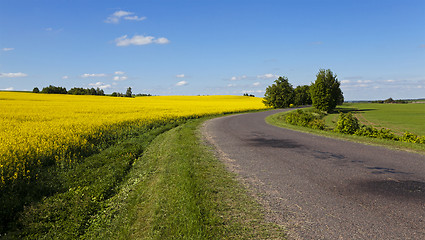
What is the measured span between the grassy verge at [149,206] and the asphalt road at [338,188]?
0.60 m

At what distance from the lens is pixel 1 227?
18.5 feet

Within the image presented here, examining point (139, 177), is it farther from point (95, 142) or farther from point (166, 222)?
point (95, 142)

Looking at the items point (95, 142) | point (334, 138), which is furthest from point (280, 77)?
point (95, 142)

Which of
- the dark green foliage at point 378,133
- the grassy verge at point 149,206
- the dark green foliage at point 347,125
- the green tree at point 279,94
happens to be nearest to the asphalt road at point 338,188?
the grassy verge at point 149,206

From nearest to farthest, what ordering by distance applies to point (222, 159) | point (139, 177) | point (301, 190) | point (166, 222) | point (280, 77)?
point (166, 222), point (301, 190), point (139, 177), point (222, 159), point (280, 77)

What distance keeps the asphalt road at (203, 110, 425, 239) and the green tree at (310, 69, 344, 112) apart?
4517cm

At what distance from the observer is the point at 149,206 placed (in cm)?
550

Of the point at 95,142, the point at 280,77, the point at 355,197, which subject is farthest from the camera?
the point at 280,77

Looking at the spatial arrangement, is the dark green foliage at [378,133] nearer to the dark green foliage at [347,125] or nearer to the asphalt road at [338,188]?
the dark green foliage at [347,125]

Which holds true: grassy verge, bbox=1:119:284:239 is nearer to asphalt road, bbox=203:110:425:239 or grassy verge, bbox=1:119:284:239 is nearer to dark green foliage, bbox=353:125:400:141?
asphalt road, bbox=203:110:425:239

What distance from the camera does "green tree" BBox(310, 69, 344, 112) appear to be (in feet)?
169

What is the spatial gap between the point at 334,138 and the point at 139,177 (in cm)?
1085

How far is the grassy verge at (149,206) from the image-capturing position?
4.30 metres

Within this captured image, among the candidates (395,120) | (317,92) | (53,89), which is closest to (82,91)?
(53,89)
